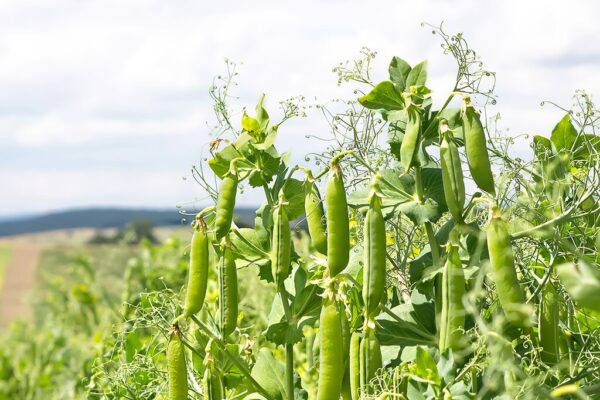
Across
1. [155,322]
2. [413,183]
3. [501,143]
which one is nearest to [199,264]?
[155,322]

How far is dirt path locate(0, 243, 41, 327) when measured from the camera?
86.3 ft

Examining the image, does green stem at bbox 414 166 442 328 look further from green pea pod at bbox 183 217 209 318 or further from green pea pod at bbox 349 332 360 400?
green pea pod at bbox 183 217 209 318

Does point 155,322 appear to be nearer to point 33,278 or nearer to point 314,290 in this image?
point 314,290

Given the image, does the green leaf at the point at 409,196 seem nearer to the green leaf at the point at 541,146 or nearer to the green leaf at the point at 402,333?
the green leaf at the point at 402,333

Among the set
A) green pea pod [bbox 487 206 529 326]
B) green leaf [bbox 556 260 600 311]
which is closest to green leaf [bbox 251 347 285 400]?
green pea pod [bbox 487 206 529 326]

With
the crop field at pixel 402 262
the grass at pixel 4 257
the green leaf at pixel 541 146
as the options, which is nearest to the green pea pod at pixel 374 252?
the crop field at pixel 402 262

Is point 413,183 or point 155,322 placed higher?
point 413,183

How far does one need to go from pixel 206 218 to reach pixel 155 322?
0.74 ft

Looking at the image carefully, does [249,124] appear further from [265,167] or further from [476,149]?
[476,149]

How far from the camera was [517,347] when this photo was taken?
1258 millimetres

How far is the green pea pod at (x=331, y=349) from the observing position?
113 centimetres

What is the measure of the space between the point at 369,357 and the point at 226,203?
314 mm

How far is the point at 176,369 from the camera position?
1.26 m

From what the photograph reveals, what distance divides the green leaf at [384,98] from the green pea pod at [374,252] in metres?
0.17
